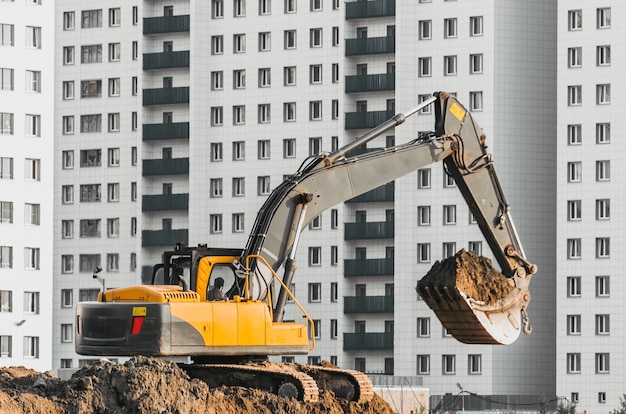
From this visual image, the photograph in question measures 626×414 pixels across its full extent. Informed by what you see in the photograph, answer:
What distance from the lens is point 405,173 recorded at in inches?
1359

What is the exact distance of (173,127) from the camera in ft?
362

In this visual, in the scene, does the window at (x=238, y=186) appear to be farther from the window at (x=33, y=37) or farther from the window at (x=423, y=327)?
the window at (x=33, y=37)

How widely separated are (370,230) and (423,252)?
4.05 metres

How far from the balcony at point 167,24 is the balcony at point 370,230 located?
1903cm

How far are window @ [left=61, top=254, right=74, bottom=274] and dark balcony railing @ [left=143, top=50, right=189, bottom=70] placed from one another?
14.6m

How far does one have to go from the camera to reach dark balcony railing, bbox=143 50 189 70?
11062cm

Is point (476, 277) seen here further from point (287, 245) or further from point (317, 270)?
point (317, 270)

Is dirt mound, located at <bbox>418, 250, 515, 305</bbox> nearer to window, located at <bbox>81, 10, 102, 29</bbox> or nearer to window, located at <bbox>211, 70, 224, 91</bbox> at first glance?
window, located at <bbox>211, 70, 224, 91</bbox>

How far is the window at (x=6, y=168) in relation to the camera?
326 feet

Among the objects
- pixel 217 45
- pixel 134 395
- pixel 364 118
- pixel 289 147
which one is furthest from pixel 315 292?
pixel 134 395
